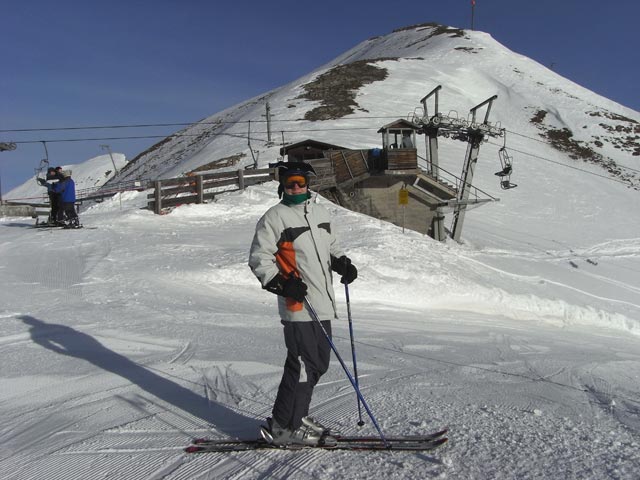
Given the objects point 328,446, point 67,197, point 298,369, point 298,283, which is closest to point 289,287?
point 298,283

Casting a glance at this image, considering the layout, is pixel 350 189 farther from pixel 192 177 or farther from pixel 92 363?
pixel 92 363

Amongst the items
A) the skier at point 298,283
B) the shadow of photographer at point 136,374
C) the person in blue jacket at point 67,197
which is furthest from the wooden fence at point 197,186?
the skier at point 298,283

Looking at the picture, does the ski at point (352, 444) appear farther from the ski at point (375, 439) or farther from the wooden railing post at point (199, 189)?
the wooden railing post at point (199, 189)

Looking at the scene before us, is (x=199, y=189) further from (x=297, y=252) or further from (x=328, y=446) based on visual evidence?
(x=328, y=446)

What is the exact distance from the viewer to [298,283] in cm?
369

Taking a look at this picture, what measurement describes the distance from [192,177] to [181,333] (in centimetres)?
1486

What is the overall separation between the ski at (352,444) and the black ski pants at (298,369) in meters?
0.23

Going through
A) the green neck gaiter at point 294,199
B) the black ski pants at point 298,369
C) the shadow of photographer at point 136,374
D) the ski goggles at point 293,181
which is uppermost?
the ski goggles at point 293,181

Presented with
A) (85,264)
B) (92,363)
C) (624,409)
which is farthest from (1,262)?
(624,409)

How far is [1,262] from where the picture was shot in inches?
486

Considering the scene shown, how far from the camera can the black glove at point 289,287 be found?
12.0ft

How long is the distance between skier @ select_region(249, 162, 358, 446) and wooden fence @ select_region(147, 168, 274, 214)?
17.6m

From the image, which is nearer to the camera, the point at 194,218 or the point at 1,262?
the point at 1,262

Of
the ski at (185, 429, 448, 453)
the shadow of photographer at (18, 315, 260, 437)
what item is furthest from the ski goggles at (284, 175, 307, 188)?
the shadow of photographer at (18, 315, 260, 437)
